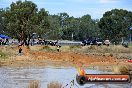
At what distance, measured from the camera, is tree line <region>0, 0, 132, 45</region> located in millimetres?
87500

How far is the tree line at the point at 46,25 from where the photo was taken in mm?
87500

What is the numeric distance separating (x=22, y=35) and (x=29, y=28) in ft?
6.19

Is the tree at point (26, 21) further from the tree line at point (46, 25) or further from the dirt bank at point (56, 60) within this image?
the dirt bank at point (56, 60)

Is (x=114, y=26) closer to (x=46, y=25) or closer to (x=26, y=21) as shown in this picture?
(x=46, y=25)

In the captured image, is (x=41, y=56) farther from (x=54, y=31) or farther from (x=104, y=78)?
(x=54, y=31)

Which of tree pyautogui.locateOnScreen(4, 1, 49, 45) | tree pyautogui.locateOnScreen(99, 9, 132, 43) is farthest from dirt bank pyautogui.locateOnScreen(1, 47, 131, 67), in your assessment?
tree pyautogui.locateOnScreen(99, 9, 132, 43)

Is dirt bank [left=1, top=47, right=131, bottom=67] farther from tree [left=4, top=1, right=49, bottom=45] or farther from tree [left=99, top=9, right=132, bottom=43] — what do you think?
tree [left=99, top=9, right=132, bottom=43]

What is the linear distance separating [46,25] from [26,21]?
400 cm

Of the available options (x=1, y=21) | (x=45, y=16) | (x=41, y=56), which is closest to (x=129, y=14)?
(x=1, y=21)

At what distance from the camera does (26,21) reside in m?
87.9

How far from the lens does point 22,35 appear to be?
8631 centimetres

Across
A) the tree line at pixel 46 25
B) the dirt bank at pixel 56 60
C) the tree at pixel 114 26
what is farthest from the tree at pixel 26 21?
the tree at pixel 114 26

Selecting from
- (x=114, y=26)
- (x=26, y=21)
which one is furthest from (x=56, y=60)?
(x=114, y=26)

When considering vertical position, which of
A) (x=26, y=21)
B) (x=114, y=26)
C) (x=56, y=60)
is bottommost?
(x=56, y=60)
